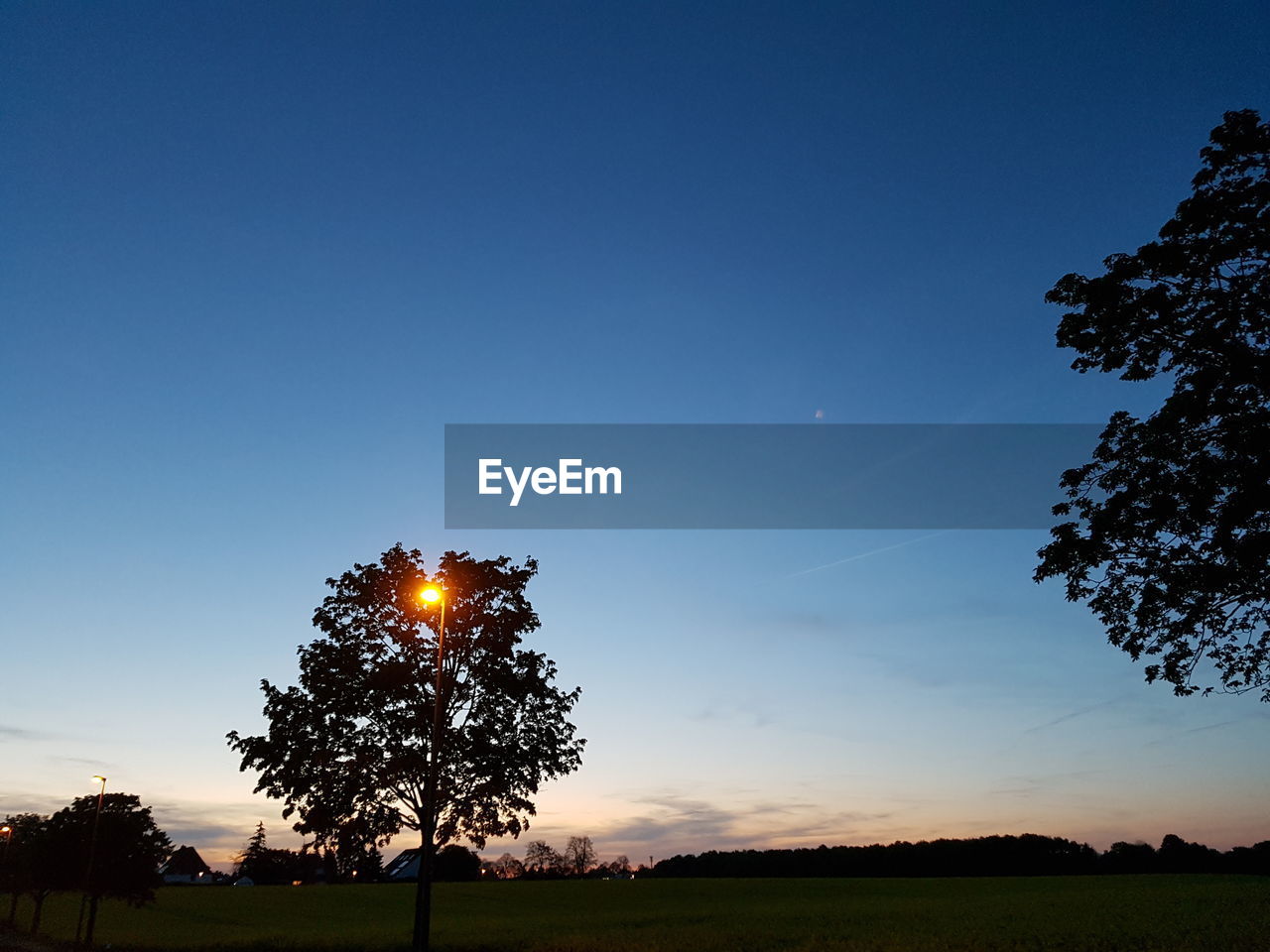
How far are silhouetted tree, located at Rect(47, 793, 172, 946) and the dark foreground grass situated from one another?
263cm

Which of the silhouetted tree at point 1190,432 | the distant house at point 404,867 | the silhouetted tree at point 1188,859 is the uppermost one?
the silhouetted tree at point 1190,432

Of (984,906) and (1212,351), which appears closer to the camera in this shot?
(1212,351)

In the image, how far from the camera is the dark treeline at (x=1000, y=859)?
11306cm

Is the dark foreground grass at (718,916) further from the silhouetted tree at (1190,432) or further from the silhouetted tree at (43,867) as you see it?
the silhouetted tree at (1190,432)

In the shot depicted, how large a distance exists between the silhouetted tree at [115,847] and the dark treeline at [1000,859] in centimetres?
9856

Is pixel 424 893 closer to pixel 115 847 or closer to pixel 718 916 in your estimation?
pixel 115 847

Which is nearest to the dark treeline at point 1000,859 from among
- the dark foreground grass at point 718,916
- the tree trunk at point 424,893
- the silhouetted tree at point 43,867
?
the dark foreground grass at point 718,916

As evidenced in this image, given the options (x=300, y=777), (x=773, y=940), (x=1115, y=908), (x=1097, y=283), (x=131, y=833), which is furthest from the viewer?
(x=1115, y=908)

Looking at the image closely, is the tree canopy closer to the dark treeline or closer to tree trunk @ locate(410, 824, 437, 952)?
tree trunk @ locate(410, 824, 437, 952)

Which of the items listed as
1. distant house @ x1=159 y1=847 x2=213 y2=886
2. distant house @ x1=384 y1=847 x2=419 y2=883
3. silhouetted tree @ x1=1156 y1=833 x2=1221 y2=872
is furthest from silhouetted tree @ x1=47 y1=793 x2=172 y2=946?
distant house @ x1=159 y1=847 x2=213 y2=886

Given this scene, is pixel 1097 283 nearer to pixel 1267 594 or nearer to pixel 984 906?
pixel 1267 594

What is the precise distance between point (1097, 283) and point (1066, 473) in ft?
13.7

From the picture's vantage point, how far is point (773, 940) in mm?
35375

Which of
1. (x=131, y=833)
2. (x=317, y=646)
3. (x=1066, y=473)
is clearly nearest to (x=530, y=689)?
(x=317, y=646)
